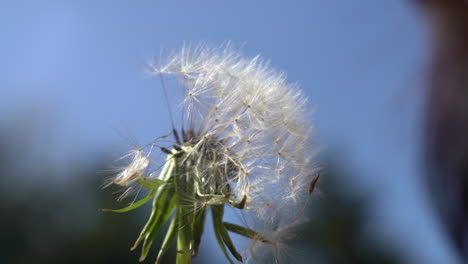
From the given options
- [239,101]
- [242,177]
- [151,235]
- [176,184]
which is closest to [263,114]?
[239,101]

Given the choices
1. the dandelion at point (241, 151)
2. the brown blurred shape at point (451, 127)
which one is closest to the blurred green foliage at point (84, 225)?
the dandelion at point (241, 151)

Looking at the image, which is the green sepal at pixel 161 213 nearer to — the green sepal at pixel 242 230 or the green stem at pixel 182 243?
the green stem at pixel 182 243

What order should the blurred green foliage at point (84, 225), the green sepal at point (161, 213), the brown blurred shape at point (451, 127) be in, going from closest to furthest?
the brown blurred shape at point (451, 127), the green sepal at point (161, 213), the blurred green foliage at point (84, 225)

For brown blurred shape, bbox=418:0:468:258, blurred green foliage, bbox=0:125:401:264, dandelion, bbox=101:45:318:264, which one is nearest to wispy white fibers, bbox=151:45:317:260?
dandelion, bbox=101:45:318:264

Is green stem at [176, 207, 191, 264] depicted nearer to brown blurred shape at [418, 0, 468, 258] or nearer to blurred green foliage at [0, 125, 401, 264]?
brown blurred shape at [418, 0, 468, 258]

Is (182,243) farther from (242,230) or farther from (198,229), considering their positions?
(242,230)
